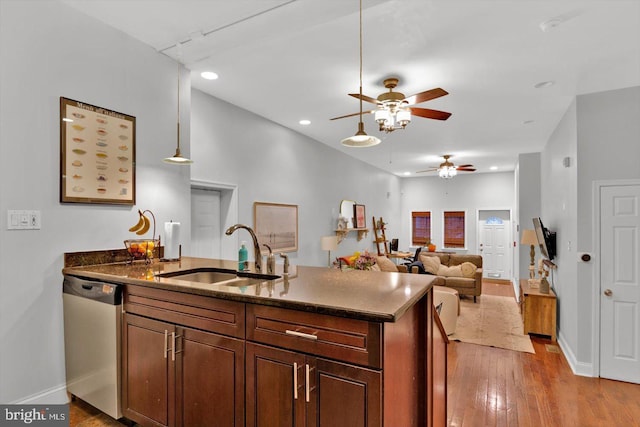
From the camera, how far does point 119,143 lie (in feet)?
9.09

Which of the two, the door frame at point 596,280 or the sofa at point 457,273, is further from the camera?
the sofa at point 457,273

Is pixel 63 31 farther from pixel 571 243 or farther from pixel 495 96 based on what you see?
pixel 571 243

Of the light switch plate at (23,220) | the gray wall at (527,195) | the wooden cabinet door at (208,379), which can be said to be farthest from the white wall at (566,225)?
the light switch plate at (23,220)

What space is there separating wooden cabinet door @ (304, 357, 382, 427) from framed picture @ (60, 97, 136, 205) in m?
2.21

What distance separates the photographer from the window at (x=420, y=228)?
1070 cm

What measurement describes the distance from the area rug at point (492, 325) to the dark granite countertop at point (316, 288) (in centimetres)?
319

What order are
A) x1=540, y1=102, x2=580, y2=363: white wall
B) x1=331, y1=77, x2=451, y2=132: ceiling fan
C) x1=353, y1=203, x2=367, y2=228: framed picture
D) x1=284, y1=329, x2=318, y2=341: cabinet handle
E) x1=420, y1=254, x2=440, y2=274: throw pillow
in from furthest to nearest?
x1=353, y1=203, x2=367, y2=228: framed picture
x1=420, y1=254, x2=440, y2=274: throw pillow
x1=540, y1=102, x2=580, y2=363: white wall
x1=331, y1=77, x2=451, y2=132: ceiling fan
x1=284, y1=329, x2=318, y2=341: cabinet handle

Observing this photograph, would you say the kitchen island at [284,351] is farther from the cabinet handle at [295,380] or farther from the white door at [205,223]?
the white door at [205,223]

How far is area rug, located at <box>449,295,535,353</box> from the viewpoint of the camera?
14.4 feet

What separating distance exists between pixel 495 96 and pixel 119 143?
3.97 m

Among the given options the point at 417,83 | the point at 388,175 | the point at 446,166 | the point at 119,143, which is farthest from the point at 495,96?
the point at 388,175

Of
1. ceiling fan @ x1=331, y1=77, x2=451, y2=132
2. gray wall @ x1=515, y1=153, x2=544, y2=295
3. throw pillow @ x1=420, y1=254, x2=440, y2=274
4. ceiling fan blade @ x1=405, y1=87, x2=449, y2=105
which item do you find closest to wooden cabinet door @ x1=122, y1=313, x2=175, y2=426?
ceiling fan @ x1=331, y1=77, x2=451, y2=132

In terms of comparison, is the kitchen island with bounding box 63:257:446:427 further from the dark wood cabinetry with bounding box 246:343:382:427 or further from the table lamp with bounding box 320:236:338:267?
the table lamp with bounding box 320:236:338:267

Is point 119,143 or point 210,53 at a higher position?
point 210,53
